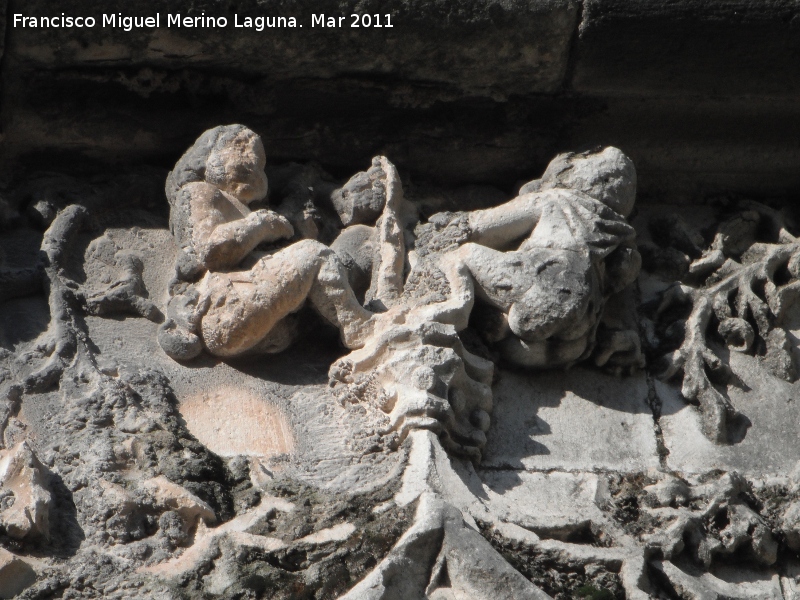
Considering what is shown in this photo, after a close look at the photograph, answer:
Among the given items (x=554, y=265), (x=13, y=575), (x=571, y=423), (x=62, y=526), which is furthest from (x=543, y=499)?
(x=13, y=575)

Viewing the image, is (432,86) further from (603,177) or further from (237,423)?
(237,423)

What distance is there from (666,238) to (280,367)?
54.8 inches

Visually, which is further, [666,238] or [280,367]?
[666,238]

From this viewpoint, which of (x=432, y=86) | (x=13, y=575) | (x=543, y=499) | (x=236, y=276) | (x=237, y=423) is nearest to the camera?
(x=13, y=575)

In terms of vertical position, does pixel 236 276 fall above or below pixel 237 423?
above

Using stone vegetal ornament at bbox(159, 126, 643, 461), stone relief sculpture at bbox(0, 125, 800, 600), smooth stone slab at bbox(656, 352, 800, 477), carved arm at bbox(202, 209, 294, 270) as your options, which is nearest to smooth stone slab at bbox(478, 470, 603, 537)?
stone relief sculpture at bbox(0, 125, 800, 600)

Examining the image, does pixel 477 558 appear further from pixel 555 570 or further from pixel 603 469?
pixel 603 469

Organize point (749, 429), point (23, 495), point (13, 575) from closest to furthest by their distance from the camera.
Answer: point (13, 575), point (23, 495), point (749, 429)

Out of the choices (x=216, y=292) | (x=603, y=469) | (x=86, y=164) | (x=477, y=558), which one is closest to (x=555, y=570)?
(x=477, y=558)

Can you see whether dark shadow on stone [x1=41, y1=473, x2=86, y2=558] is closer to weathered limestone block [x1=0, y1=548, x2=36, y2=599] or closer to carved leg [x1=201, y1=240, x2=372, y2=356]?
weathered limestone block [x1=0, y1=548, x2=36, y2=599]

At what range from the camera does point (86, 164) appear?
3.93 meters

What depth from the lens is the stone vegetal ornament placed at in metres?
3.28

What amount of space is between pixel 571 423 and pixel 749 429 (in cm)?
52

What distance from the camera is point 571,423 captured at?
3469mm
